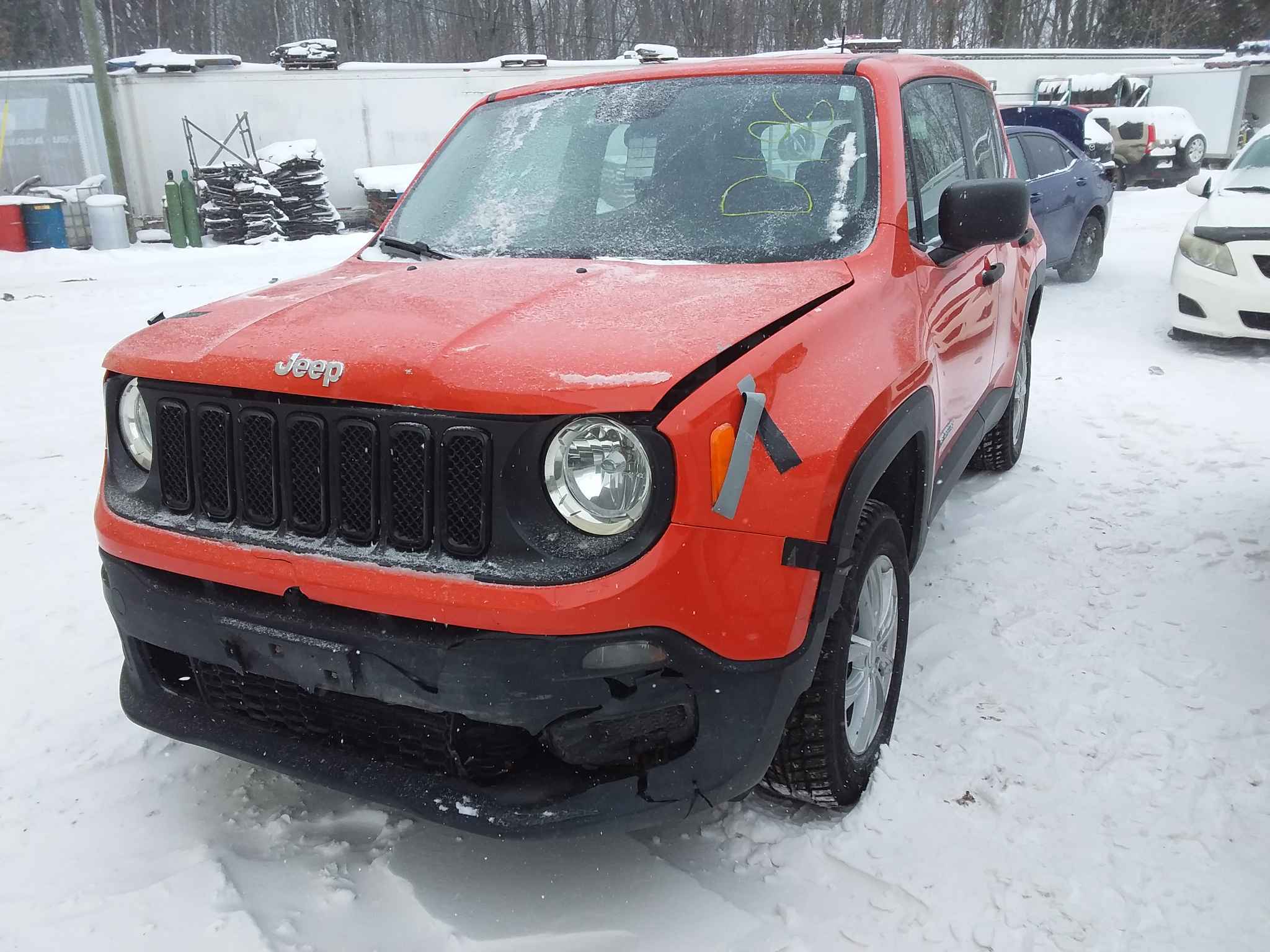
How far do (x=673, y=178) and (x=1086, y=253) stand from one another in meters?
8.70

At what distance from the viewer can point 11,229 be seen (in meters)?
14.1

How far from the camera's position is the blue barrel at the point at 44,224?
1422 cm

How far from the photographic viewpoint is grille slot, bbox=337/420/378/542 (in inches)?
80.8

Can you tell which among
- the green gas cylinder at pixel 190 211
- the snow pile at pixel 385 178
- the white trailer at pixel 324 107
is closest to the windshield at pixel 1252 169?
the white trailer at pixel 324 107

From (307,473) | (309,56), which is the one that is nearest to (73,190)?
(309,56)

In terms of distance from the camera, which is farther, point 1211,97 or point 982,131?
point 1211,97

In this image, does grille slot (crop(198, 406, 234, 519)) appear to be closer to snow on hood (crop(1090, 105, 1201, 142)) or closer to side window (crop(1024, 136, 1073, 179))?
side window (crop(1024, 136, 1073, 179))

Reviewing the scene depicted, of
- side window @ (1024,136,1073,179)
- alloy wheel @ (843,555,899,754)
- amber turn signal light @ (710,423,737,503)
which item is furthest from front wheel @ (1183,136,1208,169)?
amber turn signal light @ (710,423,737,503)

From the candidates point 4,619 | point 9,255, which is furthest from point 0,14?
point 4,619

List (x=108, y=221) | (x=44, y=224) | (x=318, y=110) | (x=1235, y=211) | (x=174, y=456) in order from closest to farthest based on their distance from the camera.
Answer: (x=174, y=456)
(x=1235, y=211)
(x=44, y=224)
(x=108, y=221)
(x=318, y=110)

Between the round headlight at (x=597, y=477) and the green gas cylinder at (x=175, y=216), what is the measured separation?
15348mm

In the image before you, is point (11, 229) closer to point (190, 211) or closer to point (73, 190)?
point (73, 190)

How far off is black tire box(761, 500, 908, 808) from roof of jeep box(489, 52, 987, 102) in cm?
151

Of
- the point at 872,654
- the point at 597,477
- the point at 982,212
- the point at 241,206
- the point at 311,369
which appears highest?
the point at 982,212
